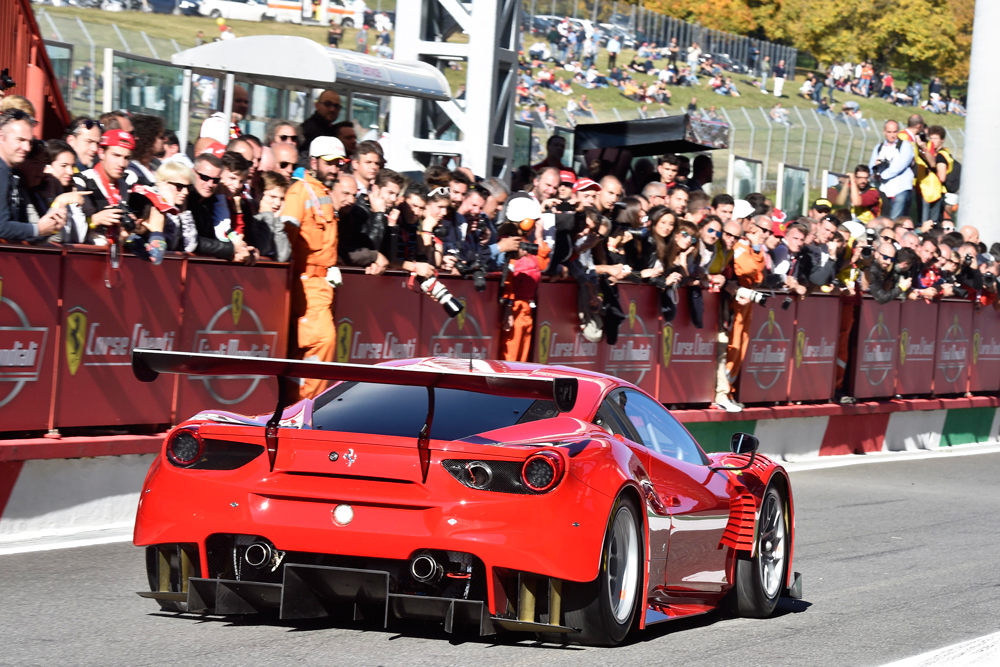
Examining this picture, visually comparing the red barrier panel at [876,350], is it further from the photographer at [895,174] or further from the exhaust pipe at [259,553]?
the exhaust pipe at [259,553]

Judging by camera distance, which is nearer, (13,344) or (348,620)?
(348,620)

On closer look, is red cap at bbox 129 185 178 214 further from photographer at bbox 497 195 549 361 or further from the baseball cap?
photographer at bbox 497 195 549 361

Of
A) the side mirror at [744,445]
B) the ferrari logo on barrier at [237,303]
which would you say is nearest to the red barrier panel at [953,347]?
the ferrari logo on barrier at [237,303]

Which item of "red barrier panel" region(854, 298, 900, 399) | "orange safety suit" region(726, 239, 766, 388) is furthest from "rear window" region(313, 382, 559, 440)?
"red barrier panel" region(854, 298, 900, 399)

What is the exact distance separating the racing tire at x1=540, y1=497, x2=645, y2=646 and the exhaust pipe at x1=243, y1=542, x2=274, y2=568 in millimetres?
1193

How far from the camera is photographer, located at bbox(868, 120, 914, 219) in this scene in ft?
77.6

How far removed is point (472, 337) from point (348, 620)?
21.4 feet

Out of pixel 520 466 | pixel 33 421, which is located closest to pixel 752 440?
pixel 520 466

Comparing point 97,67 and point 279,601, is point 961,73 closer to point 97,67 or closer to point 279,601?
point 97,67

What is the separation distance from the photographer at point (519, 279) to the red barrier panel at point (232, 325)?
9.44 ft

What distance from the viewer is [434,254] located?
1207 centimetres

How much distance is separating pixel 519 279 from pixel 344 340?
235 cm

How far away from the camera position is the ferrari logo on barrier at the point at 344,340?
440 inches

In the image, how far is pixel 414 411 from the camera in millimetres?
5898
